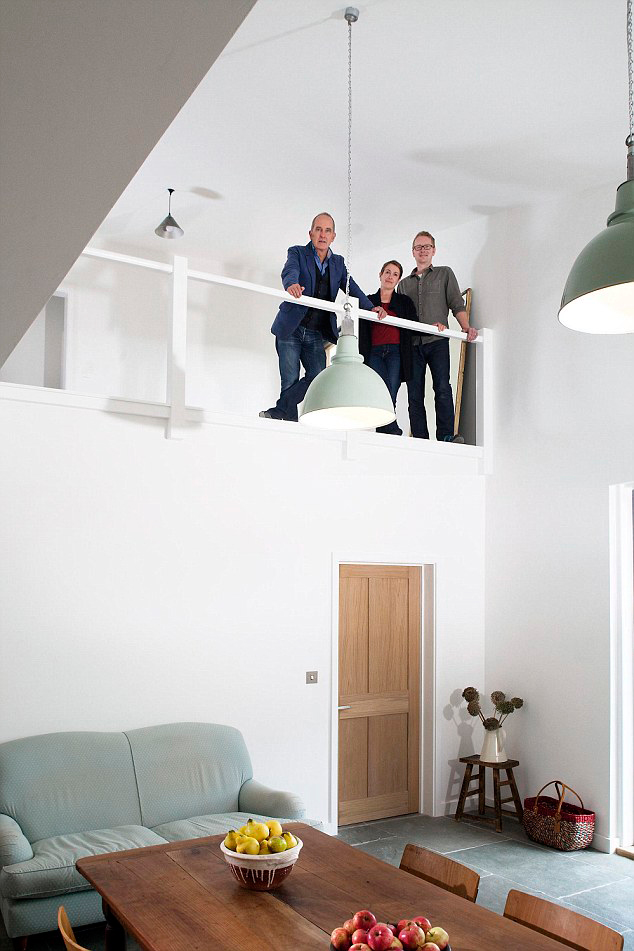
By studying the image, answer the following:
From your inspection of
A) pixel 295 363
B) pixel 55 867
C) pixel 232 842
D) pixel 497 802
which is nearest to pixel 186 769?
pixel 55 867

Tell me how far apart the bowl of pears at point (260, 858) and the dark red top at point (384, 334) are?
442 centimetres

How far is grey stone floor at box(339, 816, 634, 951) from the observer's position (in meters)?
4.72

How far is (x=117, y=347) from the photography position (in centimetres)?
722

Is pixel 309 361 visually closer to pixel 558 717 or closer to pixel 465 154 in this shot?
pixel 465 154

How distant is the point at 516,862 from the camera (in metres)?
5.40

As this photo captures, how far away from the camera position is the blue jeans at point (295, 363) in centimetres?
595

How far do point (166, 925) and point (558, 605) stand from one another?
438 cm

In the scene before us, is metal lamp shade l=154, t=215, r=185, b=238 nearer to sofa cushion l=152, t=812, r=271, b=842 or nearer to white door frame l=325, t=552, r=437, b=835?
white door frame l=325, t=552, r=437, b=835

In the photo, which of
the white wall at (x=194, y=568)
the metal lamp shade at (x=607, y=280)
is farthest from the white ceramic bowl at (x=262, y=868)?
the white wall at (x=194, y=568)

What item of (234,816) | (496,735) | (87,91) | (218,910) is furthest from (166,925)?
(496,735)

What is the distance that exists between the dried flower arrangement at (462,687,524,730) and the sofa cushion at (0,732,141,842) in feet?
9.17

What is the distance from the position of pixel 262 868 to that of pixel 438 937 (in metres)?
0.84

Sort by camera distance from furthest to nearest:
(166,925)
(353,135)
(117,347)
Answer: (117,347) → (353,135) → (166,925)

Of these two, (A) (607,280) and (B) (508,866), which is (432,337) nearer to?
(B) (508,866)
